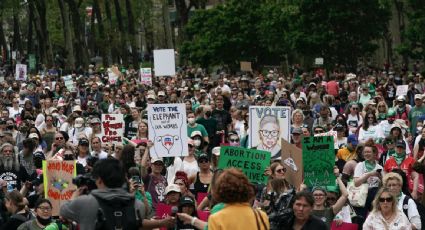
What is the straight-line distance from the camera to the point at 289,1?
48188mm

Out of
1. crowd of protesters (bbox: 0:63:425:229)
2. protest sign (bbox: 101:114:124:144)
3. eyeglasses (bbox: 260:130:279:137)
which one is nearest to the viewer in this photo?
crowd of protesters (bbox: 0:63:425:229)

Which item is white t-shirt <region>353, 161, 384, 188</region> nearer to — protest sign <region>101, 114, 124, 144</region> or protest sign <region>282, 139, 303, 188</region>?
protest sign <region>282, 139, 303, 188</region>

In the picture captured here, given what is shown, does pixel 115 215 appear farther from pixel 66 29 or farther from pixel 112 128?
pixel 66 29

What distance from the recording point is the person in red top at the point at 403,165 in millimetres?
14388

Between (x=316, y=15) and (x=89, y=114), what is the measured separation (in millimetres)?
21508

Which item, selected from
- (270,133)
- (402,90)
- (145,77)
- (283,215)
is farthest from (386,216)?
(145,77)

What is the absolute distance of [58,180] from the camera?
13.7m

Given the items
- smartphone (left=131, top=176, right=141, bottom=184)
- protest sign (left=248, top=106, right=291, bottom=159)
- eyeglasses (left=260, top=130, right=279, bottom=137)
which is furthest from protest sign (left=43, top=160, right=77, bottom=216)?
eyeglasses (left=260, top=130, right=279, bottom=137)

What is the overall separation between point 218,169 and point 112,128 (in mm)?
7548

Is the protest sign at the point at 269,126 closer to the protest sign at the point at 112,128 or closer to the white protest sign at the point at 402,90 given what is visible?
the protest sign at the point at 112,128

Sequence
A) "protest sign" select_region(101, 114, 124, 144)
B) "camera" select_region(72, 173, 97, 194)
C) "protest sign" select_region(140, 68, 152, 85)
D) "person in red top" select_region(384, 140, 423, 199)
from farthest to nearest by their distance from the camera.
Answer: "protest sign" select_region(140, 68, 152, 85) → "protest sign" select_region(101, 114, 124, 144) → "person in red top" select_region(384, 140, 423, 199) → "camera" select_region(72, 173, 97, 194)

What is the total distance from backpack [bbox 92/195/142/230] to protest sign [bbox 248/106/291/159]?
9.23 m

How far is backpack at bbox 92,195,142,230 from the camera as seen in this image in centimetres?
862

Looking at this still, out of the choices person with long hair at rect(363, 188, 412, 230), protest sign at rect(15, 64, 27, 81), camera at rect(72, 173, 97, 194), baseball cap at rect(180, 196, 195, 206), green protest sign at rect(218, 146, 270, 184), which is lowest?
person with long hair at rect(363, 188, 412, 230)
